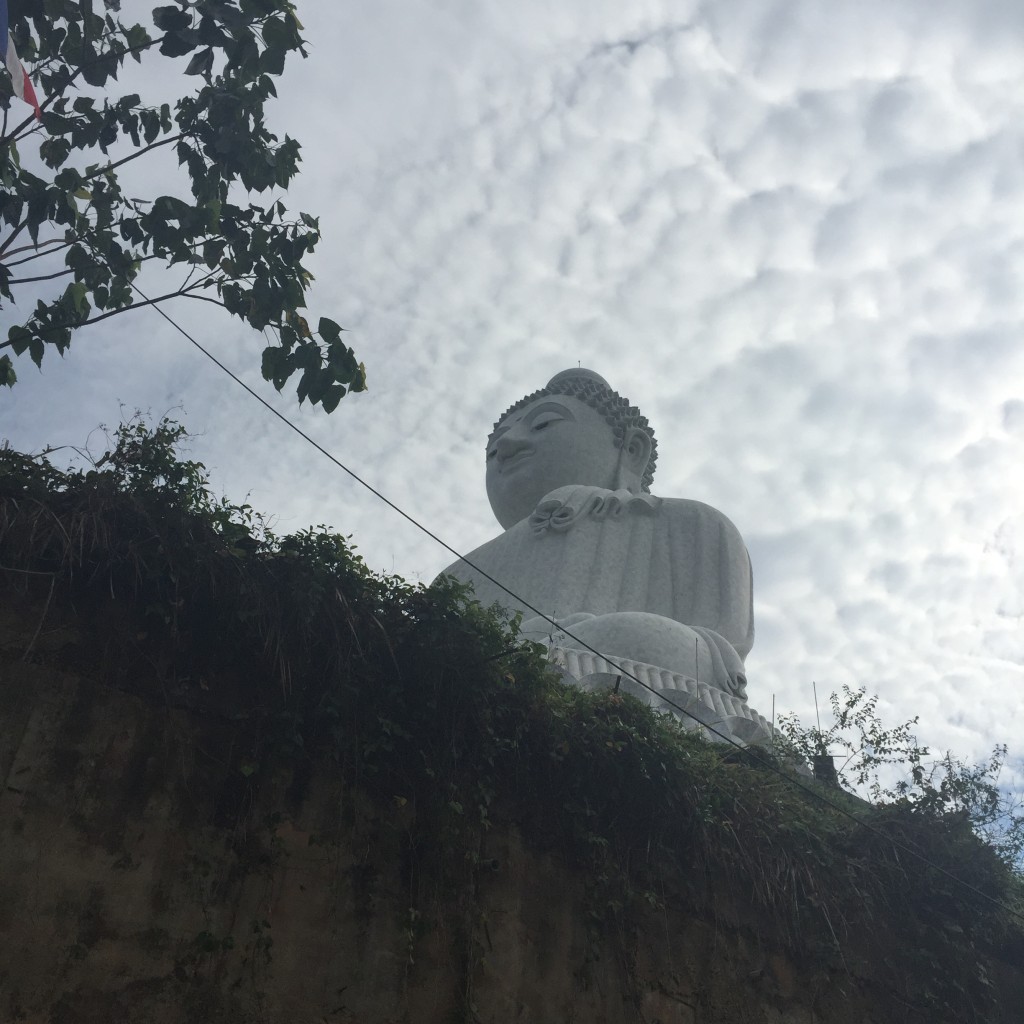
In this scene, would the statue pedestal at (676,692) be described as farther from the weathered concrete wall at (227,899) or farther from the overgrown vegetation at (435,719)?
the weathered concrete wall at (227,899)

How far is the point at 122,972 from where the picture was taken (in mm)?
3461

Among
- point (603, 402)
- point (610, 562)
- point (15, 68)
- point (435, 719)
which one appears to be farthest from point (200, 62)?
point (603, 402)

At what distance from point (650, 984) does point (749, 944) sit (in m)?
0.64

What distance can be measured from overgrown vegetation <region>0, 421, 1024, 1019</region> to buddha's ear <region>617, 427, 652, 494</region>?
5.38 metres

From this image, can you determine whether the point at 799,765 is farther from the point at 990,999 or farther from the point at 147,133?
the point at 147,133

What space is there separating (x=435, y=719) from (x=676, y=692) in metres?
2.78

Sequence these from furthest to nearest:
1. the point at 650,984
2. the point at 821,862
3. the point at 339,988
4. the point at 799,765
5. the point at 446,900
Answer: the point at 799,765
the point at 821,862
the point at 650,984
the point at 446,900
the point at 339,988

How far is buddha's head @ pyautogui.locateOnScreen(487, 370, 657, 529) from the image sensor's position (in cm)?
1062

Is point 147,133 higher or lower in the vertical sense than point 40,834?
higher

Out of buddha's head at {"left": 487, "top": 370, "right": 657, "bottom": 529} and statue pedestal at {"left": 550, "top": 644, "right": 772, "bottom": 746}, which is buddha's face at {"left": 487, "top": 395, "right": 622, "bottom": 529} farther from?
statue pedestal at {"left": 550, "top": 644, "right": 772, "bottom": 746}

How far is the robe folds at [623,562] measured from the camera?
8.94 metres

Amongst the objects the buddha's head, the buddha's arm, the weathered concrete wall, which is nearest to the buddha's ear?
the buddha's head

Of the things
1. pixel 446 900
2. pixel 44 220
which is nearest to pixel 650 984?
pixel 446 900

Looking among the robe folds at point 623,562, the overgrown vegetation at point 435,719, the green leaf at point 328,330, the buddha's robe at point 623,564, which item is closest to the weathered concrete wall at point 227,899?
the overgrown vegetation at point 435,719
